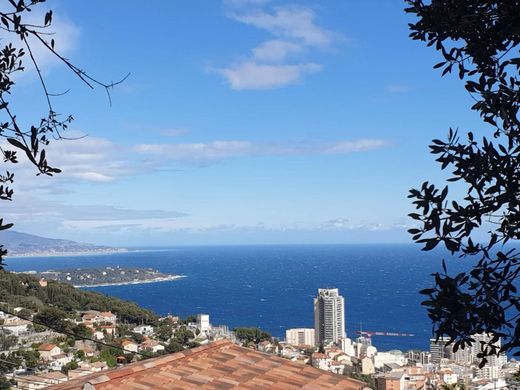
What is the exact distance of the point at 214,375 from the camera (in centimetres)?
379

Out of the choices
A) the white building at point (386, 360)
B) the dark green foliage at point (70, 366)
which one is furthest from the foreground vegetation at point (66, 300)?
the white building at point (386, 360)

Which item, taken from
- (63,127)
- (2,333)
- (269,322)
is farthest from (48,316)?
(269,322)

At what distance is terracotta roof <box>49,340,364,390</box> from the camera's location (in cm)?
358

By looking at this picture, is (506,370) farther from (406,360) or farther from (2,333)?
(2,333)

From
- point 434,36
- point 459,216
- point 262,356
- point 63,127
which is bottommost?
point 262,356

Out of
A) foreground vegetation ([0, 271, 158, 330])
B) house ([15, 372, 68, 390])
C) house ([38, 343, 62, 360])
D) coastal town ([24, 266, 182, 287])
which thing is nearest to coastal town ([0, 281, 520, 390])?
house ([38, 343, 62, 360])

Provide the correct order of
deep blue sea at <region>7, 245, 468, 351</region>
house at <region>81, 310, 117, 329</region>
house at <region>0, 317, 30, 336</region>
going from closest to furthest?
house at <region>0, 317, 30, 336</region> < house at <region>81, 310, 117, 329</region> < deep blue sea at <region>7, 245, 468, 351</region>

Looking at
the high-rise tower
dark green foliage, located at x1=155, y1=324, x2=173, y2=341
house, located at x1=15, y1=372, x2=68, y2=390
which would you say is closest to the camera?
house, located at x1=15, y1=372, x2=68, y2=390

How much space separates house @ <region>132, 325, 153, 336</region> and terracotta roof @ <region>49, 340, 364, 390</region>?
31623mm

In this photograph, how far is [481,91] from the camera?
6.13 feet

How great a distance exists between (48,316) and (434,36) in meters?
26.8

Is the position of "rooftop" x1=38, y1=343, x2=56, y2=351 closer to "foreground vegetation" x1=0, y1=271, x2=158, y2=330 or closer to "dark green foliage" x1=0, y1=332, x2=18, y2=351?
"dark green foliage" x1=0, y1=332, x2=18, y2=351

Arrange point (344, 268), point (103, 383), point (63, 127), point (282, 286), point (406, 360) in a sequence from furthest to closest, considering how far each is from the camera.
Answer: point (344, 268), point (282, 286), point (406, 360), point (103, 383), point (63, 127)

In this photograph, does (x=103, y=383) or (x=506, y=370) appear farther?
(x=506, y=370)
